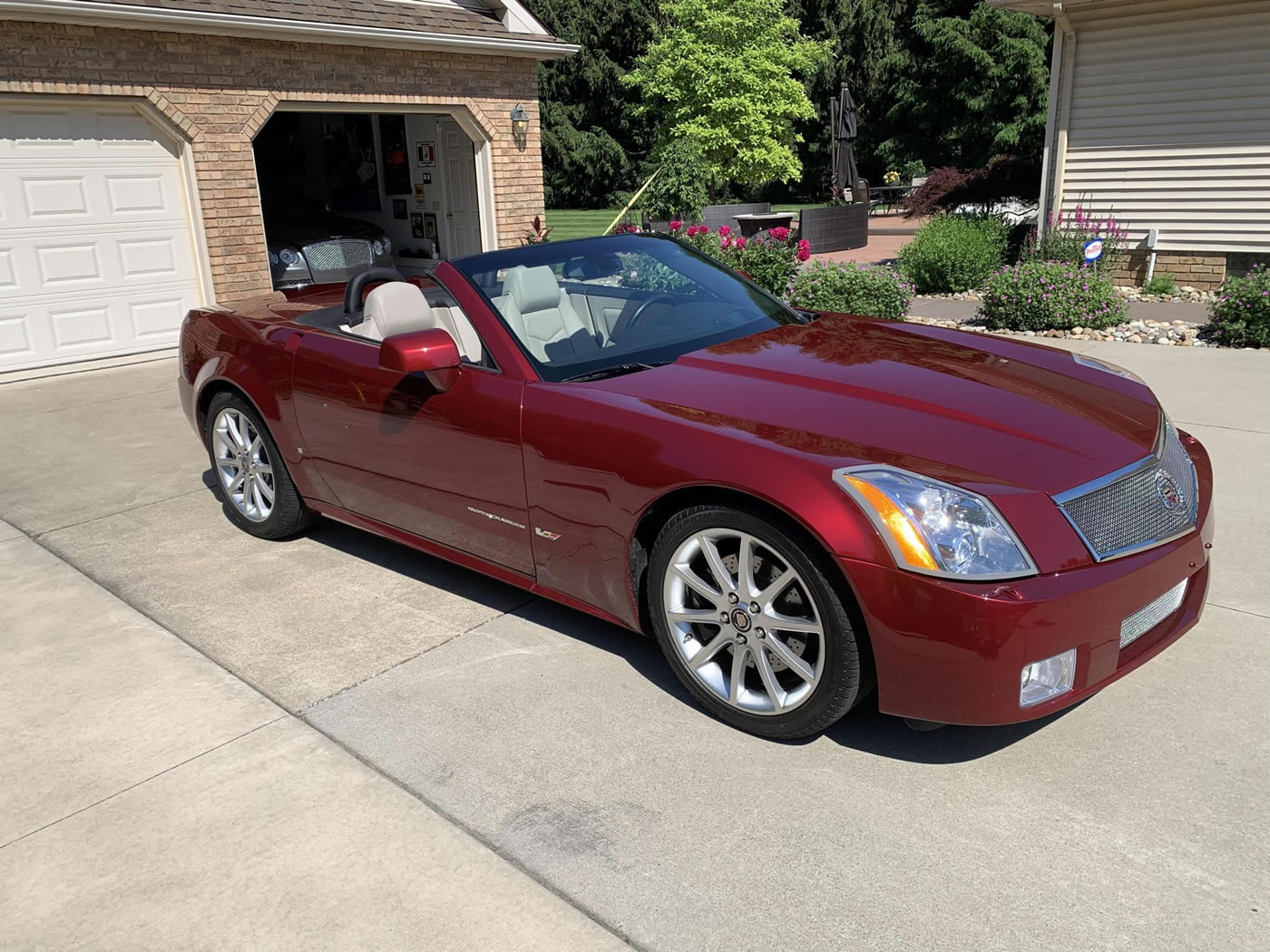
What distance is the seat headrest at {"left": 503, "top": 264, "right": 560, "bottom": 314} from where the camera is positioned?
12.7 ft

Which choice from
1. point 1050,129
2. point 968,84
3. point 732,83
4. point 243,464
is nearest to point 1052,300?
point 1050,129

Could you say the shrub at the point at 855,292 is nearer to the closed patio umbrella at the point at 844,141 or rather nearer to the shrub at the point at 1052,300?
the shrub at the point at 1052,300

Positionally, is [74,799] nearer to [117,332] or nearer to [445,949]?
[445,949]

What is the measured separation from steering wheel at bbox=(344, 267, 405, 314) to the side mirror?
1.11m

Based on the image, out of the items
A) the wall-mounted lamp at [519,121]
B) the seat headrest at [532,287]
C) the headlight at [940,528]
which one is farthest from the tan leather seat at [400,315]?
the wall-mounted lamp at [519,121]

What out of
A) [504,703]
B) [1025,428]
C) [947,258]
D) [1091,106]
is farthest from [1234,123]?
[504,703]

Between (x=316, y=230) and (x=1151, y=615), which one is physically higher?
(x=316, y=230)

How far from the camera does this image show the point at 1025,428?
2.99m

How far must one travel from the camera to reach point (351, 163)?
16.3 meters

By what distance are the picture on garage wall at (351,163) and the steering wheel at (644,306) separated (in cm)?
1299

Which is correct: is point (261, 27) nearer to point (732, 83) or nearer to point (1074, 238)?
point (1074, 238)

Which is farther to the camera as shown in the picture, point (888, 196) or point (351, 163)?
point (888, 196)

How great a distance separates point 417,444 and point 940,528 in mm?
2070

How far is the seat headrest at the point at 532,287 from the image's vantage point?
12.7 feet
